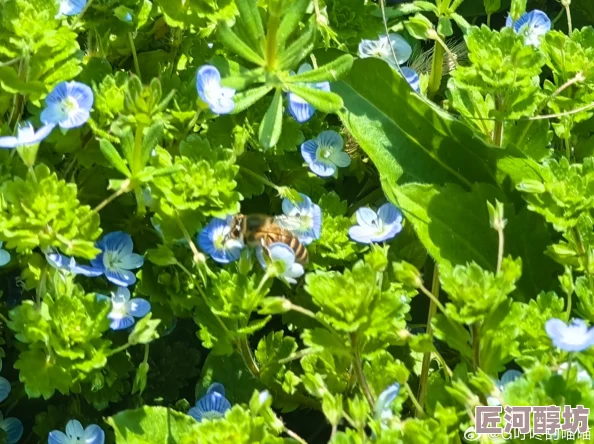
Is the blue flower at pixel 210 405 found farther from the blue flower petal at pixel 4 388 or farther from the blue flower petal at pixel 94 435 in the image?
the blue flower petal at pixel 4 388

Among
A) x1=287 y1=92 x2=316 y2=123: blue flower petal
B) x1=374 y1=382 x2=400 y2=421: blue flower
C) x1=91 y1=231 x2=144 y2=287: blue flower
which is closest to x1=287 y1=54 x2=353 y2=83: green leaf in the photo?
x1=287 y1=92 x2=316 y2=123: blue flower petal

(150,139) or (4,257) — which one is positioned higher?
(150,139)

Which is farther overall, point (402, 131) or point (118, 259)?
point (402, 131)

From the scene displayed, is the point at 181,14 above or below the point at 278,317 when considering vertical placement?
above

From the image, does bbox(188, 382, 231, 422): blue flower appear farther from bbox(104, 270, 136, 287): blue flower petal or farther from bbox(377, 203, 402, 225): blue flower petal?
bbox(377, 203, 402, 225): blue flower petal

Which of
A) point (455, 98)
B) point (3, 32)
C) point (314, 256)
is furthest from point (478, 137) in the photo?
point (3, 32)

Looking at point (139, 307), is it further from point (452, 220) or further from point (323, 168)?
point (452, 220)

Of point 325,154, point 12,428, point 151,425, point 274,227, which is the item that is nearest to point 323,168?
point 325,154

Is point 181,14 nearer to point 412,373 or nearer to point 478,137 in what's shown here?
point 478,137
